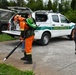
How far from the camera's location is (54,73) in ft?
27.3

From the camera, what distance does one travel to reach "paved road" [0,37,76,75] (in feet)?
28.3

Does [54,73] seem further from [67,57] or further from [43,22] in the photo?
[43,22]

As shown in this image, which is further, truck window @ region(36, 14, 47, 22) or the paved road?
truck window @ region(36, 14, 47, 22)

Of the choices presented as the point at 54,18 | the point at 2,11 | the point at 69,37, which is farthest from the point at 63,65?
the point at 2,11

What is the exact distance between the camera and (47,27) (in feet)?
45.4

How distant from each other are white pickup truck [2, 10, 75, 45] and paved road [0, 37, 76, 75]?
28.2 inches

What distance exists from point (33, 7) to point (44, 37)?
18496mm

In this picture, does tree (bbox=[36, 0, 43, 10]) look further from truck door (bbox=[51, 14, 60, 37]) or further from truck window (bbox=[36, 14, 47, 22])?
truck window (bbox=[36, 14, 47, 22])

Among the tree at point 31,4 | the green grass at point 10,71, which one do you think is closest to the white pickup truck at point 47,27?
the green grass at point 10,71

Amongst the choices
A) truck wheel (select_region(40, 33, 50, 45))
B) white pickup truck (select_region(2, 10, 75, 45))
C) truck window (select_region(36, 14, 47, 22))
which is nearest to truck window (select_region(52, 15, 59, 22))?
white pickup truck (select_region(2, 10, 75, 45))

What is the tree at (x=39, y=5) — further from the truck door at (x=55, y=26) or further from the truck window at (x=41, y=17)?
the truck window at (x=41, y=17)

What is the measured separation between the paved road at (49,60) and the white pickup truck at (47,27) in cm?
72

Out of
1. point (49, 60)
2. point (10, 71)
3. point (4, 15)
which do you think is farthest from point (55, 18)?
Answer: point (10, 71)

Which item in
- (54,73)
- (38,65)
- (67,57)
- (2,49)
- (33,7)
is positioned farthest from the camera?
(33,7)
